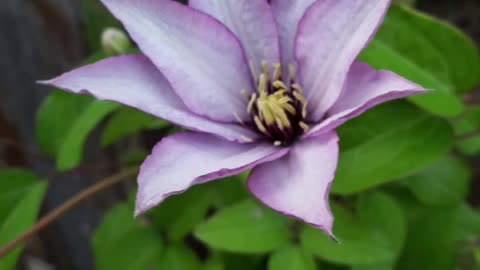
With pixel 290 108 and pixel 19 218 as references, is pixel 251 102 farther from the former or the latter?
pixel 19 218

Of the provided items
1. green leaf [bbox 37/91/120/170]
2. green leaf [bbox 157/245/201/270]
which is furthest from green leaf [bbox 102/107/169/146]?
green leaf [bbox 157/245/201/270]

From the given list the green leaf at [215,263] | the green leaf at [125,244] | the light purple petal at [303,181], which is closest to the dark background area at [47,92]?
the green leaf at [125,244]

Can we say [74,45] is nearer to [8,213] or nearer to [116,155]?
[116,155]

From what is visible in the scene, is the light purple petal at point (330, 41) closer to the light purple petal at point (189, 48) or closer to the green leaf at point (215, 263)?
the light purple petal at point (189, 48)

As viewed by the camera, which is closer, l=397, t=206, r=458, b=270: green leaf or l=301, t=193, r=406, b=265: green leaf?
l=301, t=193, r=406, b=265: green leaf

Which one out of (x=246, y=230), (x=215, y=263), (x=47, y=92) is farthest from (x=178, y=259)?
(x=47, y=92)

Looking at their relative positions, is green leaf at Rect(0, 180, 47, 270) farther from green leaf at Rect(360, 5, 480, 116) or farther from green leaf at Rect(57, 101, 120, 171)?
green leaf at Rect(360, 5, 480, 116)

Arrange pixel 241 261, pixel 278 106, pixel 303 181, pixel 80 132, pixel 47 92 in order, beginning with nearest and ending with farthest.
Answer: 1. pixel 303 181
2. pixel 278 106
3. pixel 80 132
4. pixel 241 261
5. pixel 47 92
